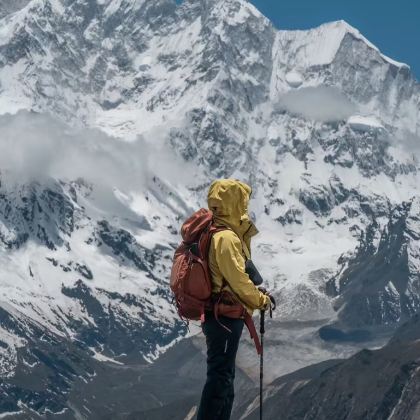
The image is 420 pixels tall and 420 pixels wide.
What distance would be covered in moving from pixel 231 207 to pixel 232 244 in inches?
43.1

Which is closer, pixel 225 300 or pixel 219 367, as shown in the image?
pixel 225 300

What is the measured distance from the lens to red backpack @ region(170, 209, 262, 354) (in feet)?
76.4

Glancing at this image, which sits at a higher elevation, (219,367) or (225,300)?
(225,300)

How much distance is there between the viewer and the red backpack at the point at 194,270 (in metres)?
23.3

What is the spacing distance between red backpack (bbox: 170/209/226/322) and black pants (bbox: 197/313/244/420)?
38cm

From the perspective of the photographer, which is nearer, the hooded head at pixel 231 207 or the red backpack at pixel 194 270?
the red backpack at pixel 194 270

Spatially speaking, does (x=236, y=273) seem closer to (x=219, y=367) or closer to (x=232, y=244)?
(x=232, y=244)

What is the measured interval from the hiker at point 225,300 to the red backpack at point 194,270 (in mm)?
174

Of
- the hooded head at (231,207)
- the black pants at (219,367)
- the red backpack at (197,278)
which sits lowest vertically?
the black pants at (219,367)

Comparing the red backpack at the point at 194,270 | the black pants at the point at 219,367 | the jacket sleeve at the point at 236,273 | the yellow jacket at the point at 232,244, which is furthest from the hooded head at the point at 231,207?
the black pants at the point at 219,367

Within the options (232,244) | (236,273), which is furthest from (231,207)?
(236,273)

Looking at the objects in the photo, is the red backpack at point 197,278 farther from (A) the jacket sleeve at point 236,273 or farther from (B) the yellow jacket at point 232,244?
(A) the jacket sleeve at point 236,273

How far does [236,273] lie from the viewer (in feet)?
74.8

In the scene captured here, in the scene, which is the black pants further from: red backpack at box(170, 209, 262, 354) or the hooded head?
the hooded head
